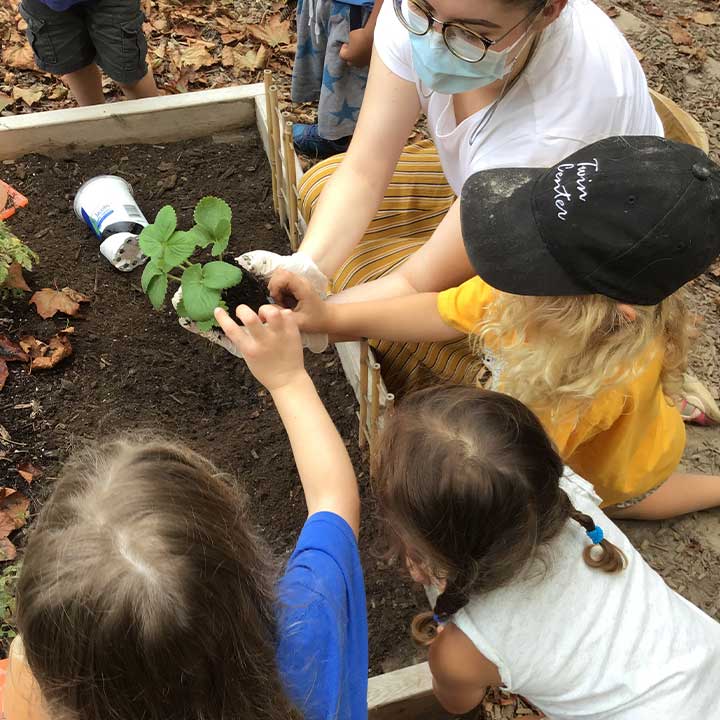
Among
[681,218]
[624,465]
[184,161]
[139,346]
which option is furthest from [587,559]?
[184,161]

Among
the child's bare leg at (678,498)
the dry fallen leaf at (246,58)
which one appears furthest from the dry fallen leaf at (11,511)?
the dry fallen leaf at (246,58)

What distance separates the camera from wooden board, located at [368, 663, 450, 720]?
1.64 meters

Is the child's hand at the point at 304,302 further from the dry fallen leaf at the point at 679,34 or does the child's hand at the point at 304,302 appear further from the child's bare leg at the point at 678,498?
the dry fallen leaf at the point at 679,34

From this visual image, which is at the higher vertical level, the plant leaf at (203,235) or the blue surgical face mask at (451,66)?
the blue surgical face mask at (451,66)

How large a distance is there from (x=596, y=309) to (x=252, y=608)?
86cm

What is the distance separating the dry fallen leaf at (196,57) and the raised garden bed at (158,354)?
0.99 metres

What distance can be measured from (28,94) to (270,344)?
8.73 ft

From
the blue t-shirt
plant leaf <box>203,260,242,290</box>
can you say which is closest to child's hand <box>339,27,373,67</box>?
plant leaf <box>203,260,242,290</box>

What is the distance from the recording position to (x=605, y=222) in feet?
4.06

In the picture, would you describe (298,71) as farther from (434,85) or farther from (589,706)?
(589,706)

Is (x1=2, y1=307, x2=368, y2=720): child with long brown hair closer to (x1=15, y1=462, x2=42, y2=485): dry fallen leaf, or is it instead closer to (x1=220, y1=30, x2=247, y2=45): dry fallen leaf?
(x1=15, y1=462, x2=42, y2=485): dry fallen leaf

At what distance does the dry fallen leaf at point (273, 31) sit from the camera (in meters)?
3.79

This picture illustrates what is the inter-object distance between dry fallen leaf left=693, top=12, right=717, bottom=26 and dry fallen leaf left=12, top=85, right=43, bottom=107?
3.77m

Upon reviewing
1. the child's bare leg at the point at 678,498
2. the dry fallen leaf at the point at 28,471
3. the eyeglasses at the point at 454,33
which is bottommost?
the child's bare leg at the point at 678,498
